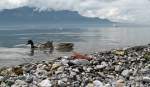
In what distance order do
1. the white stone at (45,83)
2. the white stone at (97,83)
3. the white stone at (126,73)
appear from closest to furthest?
the white stone at (45,83)
the white stone at (97,83)
the white stone at (126,73)

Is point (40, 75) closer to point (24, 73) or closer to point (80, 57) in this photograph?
point (24, 73)

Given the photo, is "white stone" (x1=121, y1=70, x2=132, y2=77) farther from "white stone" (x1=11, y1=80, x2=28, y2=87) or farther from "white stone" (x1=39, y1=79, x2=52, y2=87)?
"white stone" (x1=11, y1=80, x2=28, y2=87)

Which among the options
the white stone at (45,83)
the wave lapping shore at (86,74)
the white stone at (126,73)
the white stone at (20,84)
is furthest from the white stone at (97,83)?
the white stone at (20,84)

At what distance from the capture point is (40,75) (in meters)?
16.8

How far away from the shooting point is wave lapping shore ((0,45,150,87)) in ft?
49.5

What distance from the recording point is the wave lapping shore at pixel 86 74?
49.5ft

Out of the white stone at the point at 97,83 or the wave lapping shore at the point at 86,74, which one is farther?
the wave lapping shore at the point at 86,74

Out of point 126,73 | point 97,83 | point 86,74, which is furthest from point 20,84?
point 126,73

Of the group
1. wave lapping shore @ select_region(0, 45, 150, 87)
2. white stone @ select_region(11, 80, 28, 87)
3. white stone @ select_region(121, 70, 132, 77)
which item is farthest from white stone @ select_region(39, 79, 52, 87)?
white stone @ select_region(121, 70, 132, 77)

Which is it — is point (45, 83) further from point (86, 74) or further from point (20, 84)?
point (86, 74)

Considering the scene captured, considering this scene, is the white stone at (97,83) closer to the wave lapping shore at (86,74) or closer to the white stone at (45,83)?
the wave lapping shore at (86,74)

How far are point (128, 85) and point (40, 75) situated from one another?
401cm

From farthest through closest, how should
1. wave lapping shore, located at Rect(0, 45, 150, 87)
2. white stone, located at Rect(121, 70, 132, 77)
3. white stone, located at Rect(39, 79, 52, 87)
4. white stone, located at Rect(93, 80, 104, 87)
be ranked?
white stone, located at Rect(121, 70, 132, 77) → wave lapping shore, located at Rect(0, 45, 150, 87) → white stone, located at Rect(93, 80, 104, 87) → white stone, located at Rect(39, 79, 52, 87)

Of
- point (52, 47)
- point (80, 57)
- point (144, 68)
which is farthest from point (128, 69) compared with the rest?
point (52, 47)
